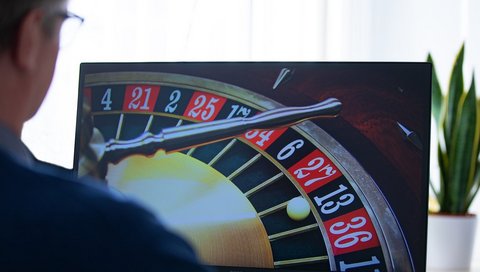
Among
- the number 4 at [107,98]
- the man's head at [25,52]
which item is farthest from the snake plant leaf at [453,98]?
the man's head at [25,52]

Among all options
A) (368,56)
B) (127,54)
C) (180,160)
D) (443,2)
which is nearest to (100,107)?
(180,160)

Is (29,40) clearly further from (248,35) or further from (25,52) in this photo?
(248,35)

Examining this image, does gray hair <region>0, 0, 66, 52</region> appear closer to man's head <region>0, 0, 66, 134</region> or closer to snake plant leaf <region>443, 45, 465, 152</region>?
man's head <region>0, 0, 66, 134</region>

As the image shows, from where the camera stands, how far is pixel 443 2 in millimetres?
2146

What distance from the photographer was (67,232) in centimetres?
43

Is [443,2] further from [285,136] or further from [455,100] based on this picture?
[285,136]

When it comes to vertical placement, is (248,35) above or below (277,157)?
above

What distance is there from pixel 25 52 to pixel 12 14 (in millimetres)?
32

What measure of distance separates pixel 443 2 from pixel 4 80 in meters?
1.83

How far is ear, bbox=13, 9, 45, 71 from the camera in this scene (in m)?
0.51

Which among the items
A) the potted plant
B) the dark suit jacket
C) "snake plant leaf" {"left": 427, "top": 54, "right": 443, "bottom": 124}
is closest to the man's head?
the dark suit jacket

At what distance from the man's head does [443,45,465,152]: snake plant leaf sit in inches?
54.3

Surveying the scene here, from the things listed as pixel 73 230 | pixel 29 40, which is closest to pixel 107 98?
pixel 29 40

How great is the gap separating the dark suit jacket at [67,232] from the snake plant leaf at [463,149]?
1.42 m
